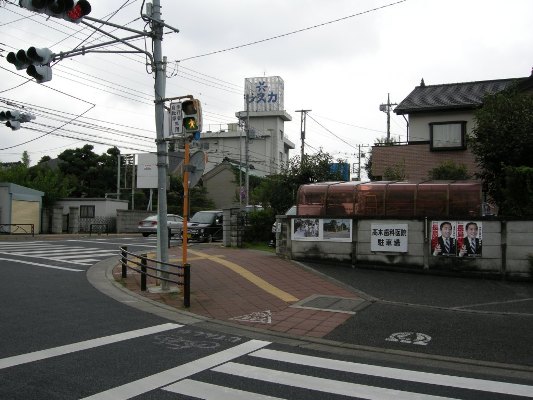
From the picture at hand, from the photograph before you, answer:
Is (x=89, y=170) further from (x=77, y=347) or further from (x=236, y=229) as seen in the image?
(x=77, y=347)

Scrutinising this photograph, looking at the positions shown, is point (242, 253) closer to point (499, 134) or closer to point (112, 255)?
point (112, 255)

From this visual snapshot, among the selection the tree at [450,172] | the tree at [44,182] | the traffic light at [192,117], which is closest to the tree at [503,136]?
the tree at [450,172]

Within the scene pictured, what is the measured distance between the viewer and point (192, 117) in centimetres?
1059

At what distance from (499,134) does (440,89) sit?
13.1 metres

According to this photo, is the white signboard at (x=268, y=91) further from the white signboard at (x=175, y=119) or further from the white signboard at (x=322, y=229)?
the white signboard at (x=175, y=119)

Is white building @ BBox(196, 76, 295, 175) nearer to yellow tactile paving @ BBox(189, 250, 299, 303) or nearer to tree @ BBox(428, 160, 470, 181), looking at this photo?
tree @ BBox(428, 160, 470, 181)

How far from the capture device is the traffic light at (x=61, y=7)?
8.19 metres

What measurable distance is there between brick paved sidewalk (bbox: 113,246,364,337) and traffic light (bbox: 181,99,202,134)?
11.9 feet

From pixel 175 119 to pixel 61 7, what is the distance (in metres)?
3.56

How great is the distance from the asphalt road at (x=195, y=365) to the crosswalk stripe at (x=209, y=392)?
0.01 meters

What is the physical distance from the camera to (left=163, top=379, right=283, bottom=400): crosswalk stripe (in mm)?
4852

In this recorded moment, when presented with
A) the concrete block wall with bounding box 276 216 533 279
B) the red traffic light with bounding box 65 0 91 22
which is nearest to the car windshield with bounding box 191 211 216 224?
the concrete block wall with bounding box 276 216 533 279

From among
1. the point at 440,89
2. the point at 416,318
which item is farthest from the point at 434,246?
the point at 440,89

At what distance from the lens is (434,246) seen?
12984mm
